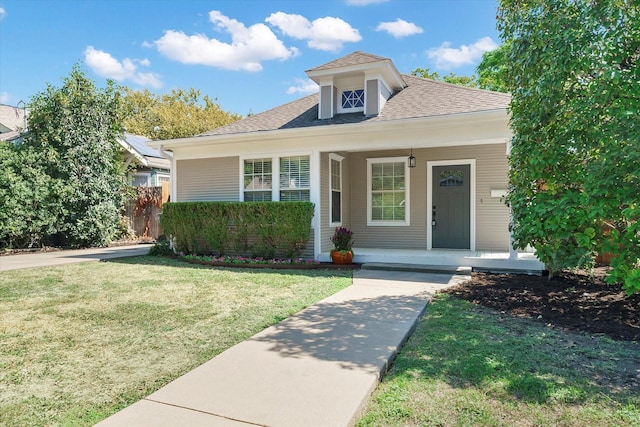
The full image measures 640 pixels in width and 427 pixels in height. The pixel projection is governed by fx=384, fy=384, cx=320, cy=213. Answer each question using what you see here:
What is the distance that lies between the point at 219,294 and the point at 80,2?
40.6ft

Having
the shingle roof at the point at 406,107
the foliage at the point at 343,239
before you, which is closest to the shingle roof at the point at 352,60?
the shingle roof at the point at 406,107

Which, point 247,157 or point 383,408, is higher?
point 247,157

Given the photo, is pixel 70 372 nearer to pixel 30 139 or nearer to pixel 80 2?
pixel 30 139

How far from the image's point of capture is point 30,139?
1163 cm

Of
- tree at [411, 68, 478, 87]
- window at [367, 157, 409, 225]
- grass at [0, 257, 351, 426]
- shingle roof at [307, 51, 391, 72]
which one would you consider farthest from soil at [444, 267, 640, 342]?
tree at [411, 68, 478, 87]

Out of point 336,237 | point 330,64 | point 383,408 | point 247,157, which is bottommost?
point 383,408

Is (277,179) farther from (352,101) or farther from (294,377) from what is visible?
(294,377)

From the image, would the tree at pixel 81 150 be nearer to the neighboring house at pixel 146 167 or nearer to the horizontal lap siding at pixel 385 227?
the neighboring house at pixel 146 167

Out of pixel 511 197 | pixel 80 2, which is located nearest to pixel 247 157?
pixel 511 197

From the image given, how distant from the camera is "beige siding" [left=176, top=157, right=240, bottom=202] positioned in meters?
9.66

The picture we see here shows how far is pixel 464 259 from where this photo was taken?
7598 millimetres

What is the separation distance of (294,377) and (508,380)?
158 cm

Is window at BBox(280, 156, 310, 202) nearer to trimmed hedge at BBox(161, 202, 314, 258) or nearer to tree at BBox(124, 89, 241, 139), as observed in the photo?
trimmed hedge at BBox(161, 202, 314, 258)

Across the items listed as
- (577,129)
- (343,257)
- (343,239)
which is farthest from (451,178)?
(577,129)
